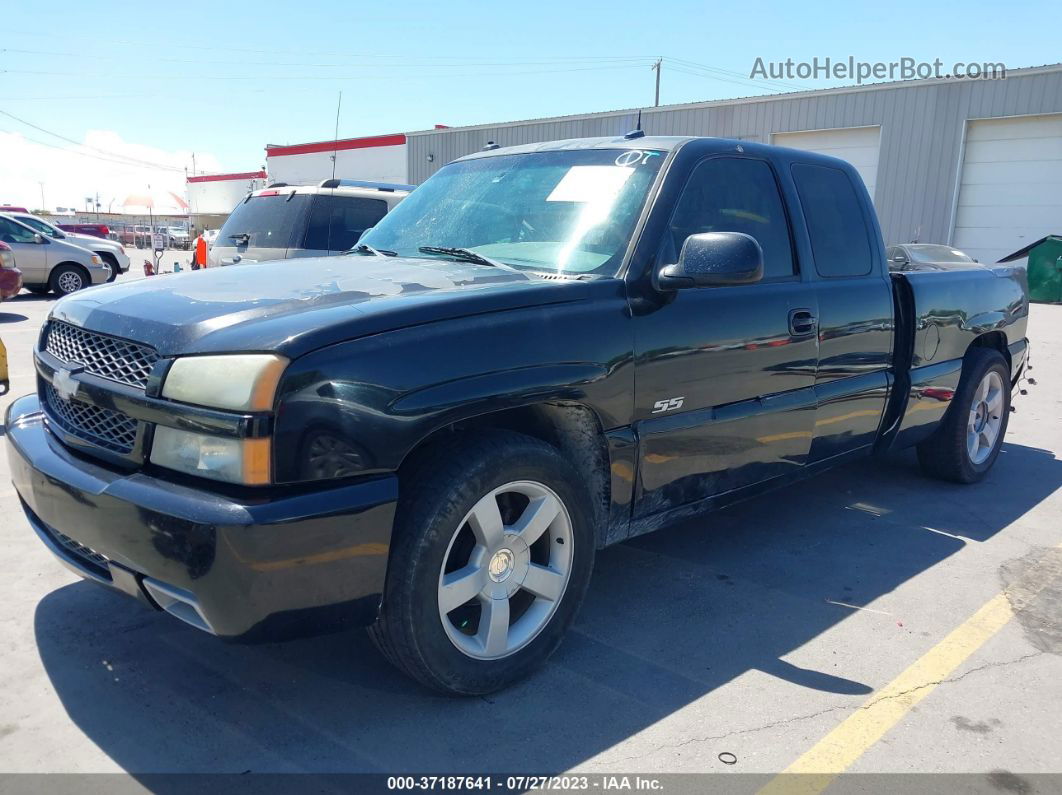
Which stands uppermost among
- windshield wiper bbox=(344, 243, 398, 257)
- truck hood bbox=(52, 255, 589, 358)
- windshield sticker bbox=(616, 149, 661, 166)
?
windshield sticker bbox=(616, 149, 661, 166)

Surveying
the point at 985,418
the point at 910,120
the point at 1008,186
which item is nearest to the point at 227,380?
the point at 985,418

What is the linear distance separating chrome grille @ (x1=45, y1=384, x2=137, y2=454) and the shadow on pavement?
86 centimetres

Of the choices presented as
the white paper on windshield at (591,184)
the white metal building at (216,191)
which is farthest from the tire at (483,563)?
the white metal building at (216,191)

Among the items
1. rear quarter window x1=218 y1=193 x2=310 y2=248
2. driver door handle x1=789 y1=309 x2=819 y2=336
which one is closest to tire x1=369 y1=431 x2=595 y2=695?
driver door handle x1=789 y1=309 x2=819 y2=336

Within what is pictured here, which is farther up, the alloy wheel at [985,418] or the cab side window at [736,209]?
the cab side window at [736,209]

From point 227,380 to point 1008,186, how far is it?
1028 inches

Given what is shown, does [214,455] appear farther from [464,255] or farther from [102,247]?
[102,247]

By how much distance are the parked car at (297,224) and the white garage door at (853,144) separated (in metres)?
20.2

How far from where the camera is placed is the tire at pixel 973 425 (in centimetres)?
538

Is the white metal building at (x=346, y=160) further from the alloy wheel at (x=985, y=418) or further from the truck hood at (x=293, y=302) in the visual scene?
the truck hood at (x=293, y=302)

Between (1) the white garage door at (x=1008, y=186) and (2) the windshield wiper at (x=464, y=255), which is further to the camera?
(1) the white garage door at (x=1008, y=186)

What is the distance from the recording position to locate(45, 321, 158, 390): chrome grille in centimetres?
255

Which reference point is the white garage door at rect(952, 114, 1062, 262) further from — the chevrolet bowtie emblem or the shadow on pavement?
the chevrolet bowtie emblem

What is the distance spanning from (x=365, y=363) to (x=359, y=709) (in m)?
1.19
